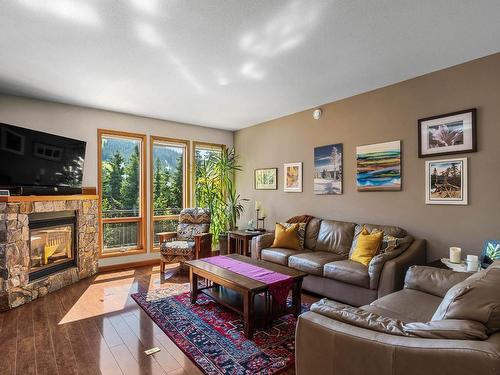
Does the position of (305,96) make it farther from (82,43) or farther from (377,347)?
(377,347)

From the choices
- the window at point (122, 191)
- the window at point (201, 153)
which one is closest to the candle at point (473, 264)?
the window at point (201, 153)

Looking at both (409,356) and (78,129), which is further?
(78,129)

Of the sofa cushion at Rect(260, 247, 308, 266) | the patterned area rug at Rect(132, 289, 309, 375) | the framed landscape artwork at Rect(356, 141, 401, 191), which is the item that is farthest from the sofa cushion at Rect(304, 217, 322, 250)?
the patterned area rug at Rect(132, 289, 309, 375)

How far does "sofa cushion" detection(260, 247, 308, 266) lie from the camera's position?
3.90 metres

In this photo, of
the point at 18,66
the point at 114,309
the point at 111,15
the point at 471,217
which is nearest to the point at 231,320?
the point at 114,309

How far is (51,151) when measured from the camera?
3.87 metres

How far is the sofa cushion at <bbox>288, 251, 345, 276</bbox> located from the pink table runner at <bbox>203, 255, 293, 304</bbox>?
77 centimetres

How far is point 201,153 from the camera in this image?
19.7 feet

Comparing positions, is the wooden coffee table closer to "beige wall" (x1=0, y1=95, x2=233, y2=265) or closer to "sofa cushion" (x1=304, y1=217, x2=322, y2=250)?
"sofa cushion" (x1=304, y1=217, x2=322, y2=250)

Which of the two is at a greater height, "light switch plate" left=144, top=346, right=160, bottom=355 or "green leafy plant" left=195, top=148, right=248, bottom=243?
"green leafy plant" left=195, top=148, right=248, bottom=243

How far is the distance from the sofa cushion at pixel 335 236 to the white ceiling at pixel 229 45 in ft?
→ 6.05

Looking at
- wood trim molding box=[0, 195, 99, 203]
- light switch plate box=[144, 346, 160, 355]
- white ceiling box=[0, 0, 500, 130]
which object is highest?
white ceiling box=[0, 0, 500, 130]

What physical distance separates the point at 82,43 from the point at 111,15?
24.5 inches

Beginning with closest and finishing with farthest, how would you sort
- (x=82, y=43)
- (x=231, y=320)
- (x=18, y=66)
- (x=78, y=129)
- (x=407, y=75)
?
(x=82, y=43) < (x=231, y=320) < (x=18, y=66) < (x=407, y=75) < (x=78, y=129)
